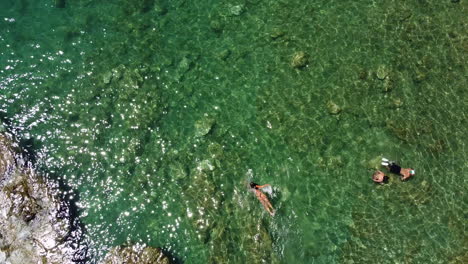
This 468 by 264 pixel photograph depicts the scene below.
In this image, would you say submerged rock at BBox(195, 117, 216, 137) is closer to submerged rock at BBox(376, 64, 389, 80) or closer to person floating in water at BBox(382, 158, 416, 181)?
person floating in water at BBox(382, 158, 416, 181)

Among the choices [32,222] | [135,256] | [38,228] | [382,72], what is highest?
[382,72]

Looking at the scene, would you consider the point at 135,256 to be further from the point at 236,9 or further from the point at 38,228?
the point at 236,9

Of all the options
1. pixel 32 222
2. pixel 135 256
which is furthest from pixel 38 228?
pixel 135 256

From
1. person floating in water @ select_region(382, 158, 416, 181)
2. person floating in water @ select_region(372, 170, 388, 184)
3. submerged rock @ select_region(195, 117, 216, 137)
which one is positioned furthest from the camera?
submerged rock @ select_region(195, 117, 216, 137)

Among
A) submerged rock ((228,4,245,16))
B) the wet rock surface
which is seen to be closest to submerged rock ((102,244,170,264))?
the wet rock surface

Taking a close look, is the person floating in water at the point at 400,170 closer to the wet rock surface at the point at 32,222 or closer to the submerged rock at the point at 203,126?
the submerged rock at the point at 203,126

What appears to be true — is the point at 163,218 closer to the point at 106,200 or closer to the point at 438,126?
the point at 106,200

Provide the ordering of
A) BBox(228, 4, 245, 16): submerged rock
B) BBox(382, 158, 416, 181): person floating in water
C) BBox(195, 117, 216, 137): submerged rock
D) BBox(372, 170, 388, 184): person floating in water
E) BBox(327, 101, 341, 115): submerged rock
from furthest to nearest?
BBox(228, 4, 245, 16): submerged rock
BBox(327, 101, 341, 115): submerged rock
BBox(195, 117, 216, 137): submerged rock
BBox(382, 158, 416, 181): person floating in water
BBox(372, 170, 388, 184): person floating in water
